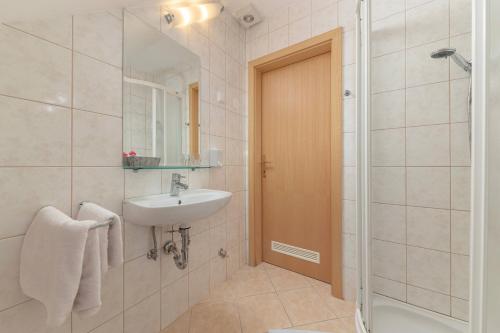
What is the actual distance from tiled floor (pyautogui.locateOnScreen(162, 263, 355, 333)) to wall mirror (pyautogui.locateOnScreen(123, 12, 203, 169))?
38.1 inches

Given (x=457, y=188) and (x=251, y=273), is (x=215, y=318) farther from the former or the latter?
(x=457, y=188)

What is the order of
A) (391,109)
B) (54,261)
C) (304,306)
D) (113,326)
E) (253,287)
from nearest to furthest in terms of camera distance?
(54,261) → (113,326) → (391,109) → (304,306) → (253,287)

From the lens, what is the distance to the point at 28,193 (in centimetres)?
76

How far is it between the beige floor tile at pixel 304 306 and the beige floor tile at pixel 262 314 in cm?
5

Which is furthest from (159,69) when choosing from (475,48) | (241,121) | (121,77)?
(475,48)

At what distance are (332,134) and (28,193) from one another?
1634 mm

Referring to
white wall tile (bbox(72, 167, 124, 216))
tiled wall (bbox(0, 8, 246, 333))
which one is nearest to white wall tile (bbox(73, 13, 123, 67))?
tiled wall (bbox(0, 8, 246, 333))

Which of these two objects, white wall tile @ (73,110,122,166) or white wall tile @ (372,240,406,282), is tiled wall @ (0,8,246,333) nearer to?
white wall tile @ (73,110,122,166)

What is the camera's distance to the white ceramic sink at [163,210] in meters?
0.94

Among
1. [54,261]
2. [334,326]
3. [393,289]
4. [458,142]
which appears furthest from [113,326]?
[458,142]

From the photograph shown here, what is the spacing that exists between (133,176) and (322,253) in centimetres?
151

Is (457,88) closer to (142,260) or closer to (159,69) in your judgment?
(159,69)

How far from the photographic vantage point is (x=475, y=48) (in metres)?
0.37

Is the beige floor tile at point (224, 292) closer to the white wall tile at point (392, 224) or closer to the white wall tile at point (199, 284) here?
the white wall tile at point (199, 284)
